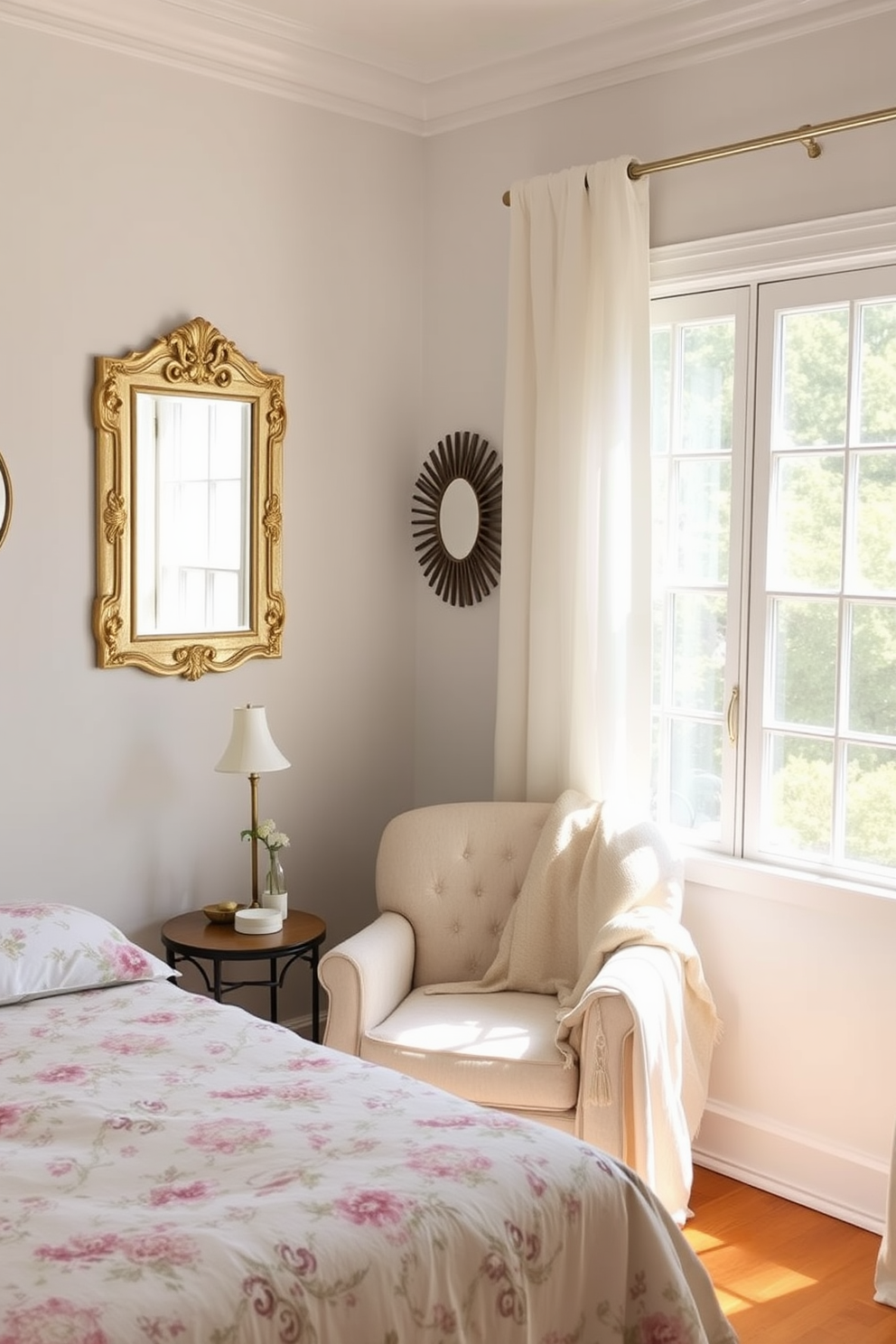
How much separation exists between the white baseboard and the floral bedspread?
1.11 meters

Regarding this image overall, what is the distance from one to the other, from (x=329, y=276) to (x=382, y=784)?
5.17 ft

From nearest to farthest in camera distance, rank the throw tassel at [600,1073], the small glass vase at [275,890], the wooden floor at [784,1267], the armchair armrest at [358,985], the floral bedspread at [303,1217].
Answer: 1. the floral bedspread at [303,1217]
2. the wooden floor at [784,1267]
3. the throw tassel at [600,1073]
4. the armchair armrest at [358,985]
5. the small glass vase at [275,890]

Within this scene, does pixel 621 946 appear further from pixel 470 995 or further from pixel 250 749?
pixel 250 749

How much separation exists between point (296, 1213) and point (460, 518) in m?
2.63

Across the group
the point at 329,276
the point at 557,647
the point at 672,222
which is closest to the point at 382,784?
the point at 557,647

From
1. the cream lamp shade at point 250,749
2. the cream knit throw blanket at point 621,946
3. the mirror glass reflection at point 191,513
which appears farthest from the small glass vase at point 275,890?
the mirror glass reflection at point 191,513

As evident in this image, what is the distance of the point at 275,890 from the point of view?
3.70 metres

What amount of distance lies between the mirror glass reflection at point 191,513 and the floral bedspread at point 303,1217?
4.80 feet

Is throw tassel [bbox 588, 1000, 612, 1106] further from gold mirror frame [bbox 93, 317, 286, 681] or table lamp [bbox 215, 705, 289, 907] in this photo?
gold mirror frame [bbox 93, 317, 286, 681]

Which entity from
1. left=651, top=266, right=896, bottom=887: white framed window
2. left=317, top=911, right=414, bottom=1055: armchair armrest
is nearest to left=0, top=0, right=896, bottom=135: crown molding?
left=651, top=266, right=896, bottom=887: white framed window

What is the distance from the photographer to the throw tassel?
2936 mm

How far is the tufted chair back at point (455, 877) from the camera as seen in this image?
11.9 feet

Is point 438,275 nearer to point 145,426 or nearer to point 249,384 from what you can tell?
point 249,384

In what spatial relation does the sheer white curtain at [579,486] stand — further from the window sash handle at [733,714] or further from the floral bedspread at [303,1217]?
the floral bedspread at [303,1217]
